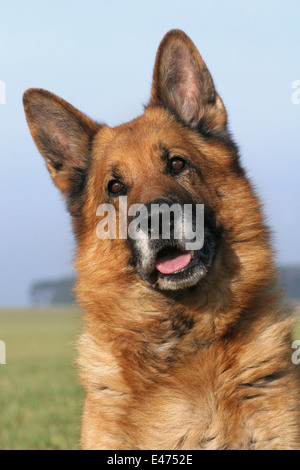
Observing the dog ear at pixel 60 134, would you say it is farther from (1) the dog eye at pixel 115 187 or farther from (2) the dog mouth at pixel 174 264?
(2) the dog mouth at pixel 174 264

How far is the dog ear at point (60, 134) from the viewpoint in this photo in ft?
17.8

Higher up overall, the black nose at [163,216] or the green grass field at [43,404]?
the black nose at [163,216]

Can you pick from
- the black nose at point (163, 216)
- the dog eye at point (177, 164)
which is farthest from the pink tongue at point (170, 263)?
the dog eye at point (177, 164)

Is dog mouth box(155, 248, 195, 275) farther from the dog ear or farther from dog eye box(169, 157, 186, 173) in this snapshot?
the dog ear

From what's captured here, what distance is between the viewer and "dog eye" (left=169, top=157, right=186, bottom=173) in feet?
16.9

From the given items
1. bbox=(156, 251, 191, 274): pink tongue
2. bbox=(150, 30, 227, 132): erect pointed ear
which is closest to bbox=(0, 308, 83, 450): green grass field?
bbox=(156, 251, 191, 274): pink tongue

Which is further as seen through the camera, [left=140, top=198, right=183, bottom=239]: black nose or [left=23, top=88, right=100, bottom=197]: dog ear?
[left=23, top=88, right=100, bottom=197]: dog ear

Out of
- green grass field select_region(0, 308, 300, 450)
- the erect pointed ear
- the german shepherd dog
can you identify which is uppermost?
the erect pointed ear

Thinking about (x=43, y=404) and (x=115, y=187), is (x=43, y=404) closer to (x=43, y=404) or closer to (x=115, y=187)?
(x=43, y=404)

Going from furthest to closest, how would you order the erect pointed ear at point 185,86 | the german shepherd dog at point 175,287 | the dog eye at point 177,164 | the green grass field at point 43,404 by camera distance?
the green grass field at point 43,404 < the erect pointed ear at point 185,86 < the dog eye at point 177,164 < the german shepherd dog at point 175,287

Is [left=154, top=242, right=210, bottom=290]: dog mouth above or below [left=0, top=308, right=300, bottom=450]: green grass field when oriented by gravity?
above
